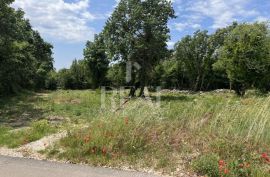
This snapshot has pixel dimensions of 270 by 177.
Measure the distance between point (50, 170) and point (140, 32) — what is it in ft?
89.9

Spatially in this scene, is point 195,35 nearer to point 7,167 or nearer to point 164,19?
point 164,19

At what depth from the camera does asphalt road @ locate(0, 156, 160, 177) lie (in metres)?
7.22

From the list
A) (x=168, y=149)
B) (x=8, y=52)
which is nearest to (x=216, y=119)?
(x=168, y=149)

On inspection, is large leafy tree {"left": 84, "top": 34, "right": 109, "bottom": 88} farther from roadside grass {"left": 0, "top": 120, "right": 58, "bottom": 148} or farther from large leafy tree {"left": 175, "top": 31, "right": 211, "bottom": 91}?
roadside grass {"left": 0, "top": 120, "right": 58, "bottom": 148}

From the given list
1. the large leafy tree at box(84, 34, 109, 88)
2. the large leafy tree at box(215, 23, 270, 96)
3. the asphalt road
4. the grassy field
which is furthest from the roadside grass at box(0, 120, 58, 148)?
the large leafy tree at box(84, 34, 109, 88)

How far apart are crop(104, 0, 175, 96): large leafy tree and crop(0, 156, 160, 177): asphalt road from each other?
25179 mm

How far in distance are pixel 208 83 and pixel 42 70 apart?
33.0 m

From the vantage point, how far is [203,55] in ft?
225

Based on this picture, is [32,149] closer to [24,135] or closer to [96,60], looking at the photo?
[24,135]

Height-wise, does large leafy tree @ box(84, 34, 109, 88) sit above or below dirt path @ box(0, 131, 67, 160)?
above

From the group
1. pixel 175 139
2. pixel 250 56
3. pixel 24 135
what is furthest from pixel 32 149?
pixel 250 56

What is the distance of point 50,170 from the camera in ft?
24.7

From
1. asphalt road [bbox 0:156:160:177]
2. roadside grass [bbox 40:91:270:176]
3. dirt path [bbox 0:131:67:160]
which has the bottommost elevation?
asphalt road [bbox 0:156:160:177]

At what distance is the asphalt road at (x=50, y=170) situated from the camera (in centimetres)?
722
